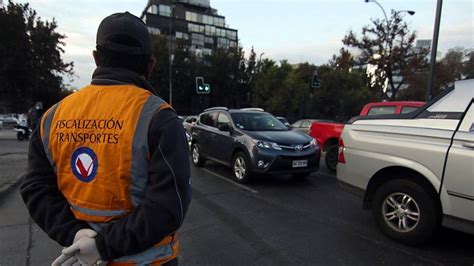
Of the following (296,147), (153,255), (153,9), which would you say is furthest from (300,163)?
(153,9)

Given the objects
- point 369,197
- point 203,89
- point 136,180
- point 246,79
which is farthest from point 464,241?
point 246,79

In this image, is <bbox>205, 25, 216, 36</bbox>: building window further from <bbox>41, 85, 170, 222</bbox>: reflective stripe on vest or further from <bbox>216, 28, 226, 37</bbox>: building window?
<bbox>41, 85, 170, 222</bbox>: reflective stripe on vest

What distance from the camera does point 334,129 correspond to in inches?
374

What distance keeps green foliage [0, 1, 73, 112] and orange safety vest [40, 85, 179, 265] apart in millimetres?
20508

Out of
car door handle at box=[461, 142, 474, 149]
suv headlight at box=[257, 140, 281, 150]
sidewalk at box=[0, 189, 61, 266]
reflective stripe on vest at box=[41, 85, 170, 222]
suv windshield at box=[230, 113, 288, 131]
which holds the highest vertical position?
reflective stripe on vest at box=[41, 85, 170, 222]

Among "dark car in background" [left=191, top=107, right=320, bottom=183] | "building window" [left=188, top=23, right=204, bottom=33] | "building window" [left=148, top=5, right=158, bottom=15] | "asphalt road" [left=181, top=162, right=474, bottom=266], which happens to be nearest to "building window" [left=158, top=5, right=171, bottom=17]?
"building window" [left=148, top=5, right=158, bottom=15]

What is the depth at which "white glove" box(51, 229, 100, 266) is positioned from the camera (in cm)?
142

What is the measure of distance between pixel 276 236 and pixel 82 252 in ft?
10.5

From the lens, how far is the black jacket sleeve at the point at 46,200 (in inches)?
60.9

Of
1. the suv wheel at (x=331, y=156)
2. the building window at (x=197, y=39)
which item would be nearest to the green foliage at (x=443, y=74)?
the suv wheel at (x=331, y=156)

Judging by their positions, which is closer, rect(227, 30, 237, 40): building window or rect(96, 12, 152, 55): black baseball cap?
rect(96, 12, 152, 55): black baseball cap

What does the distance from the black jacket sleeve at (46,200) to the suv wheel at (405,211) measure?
143 inches

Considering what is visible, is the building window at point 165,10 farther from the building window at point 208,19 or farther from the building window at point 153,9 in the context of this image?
the building window at point 208,19

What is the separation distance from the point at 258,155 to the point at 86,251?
5684 millimetres
